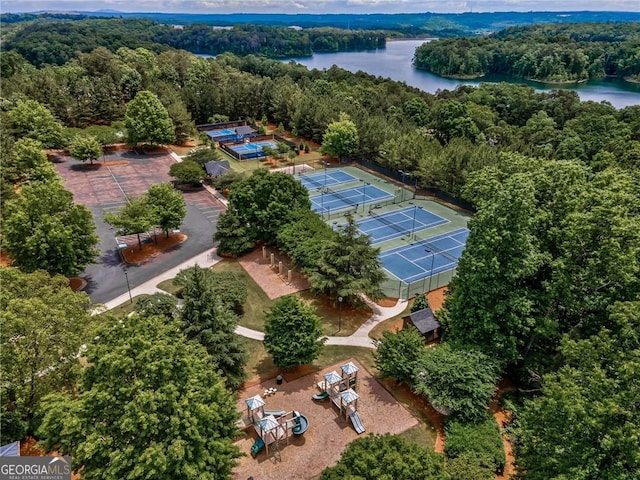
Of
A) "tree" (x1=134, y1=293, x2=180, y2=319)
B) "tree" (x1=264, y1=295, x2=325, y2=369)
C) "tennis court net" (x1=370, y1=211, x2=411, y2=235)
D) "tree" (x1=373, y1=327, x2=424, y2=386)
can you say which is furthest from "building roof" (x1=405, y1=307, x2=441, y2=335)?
"tennis court net" (x1=370, y1=211, x2=411, y2=235)

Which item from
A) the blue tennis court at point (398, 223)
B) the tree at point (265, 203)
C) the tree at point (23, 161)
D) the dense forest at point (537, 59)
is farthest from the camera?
the dense forest at point (537, 59)

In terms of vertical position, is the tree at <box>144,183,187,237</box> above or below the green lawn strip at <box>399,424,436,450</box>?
above

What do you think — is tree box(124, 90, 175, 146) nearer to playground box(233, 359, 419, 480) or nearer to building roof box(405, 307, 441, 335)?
playground box(233, 359, 419, 480)

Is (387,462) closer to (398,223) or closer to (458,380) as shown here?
(458,380)

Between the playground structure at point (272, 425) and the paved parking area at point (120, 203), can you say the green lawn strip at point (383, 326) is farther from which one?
the paved parking area at point (120, 203)

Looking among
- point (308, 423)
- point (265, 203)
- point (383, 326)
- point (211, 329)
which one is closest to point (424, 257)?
point (383, 326)

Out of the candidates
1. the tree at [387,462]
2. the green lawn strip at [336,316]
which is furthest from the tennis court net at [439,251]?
the tree at [387,462]
